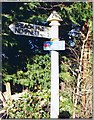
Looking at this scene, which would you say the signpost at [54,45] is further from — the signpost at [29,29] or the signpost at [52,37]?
the signpost at [29,29]

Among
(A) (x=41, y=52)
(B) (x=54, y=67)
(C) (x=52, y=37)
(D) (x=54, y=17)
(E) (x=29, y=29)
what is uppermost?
(D) (x=54, y=17)

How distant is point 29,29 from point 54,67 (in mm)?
601

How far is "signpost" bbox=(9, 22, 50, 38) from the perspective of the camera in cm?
435

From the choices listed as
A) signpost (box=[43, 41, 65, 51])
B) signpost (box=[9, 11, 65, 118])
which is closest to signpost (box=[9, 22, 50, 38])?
signpost (box=[9, 11, 65, 118])

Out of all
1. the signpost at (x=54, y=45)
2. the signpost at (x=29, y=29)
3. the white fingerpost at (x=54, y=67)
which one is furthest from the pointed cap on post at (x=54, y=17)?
the signpost at (x=54, y=45)

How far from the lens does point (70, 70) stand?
4539 mm

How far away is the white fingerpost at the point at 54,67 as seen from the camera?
4414mm

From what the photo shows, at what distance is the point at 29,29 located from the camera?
436cm

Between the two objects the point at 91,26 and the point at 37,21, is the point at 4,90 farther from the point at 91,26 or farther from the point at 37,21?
the point at 91,26

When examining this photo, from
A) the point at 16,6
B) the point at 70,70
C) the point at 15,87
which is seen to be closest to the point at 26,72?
the point at 15,87

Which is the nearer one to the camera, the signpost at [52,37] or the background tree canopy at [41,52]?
the signpost at [52,37]

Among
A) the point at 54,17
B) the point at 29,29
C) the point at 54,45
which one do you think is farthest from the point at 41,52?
the point at 54,17

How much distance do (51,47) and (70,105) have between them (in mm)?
819

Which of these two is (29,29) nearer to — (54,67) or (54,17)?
(54,17)
